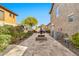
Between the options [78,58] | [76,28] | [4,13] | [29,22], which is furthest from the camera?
[29,22]

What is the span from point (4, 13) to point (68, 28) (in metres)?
9.74

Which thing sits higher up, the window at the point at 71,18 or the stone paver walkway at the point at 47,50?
the window at the point at 71,18

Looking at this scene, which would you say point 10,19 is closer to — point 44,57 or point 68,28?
point 68,28

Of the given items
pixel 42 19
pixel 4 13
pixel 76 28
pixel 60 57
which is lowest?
pixel 60 57

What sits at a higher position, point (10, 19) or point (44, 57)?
point (10, 19)

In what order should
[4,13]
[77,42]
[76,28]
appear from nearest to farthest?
[77,42] < [76,28] < [4,13]

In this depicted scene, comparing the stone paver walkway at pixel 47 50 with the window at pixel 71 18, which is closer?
the stone paver walkway at pixel 47 50

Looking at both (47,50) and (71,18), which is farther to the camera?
(71,18)

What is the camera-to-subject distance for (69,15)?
39.4 feet

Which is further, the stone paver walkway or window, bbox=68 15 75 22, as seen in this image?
window, bbox=68 15 75 22

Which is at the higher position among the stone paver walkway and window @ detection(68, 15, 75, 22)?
window @ detection(68, 15, 75, 22)

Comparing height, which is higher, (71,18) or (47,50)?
(71,18)

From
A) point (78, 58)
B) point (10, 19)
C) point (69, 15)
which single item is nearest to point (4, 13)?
point (10, 19)

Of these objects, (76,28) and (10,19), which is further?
(10,19)
